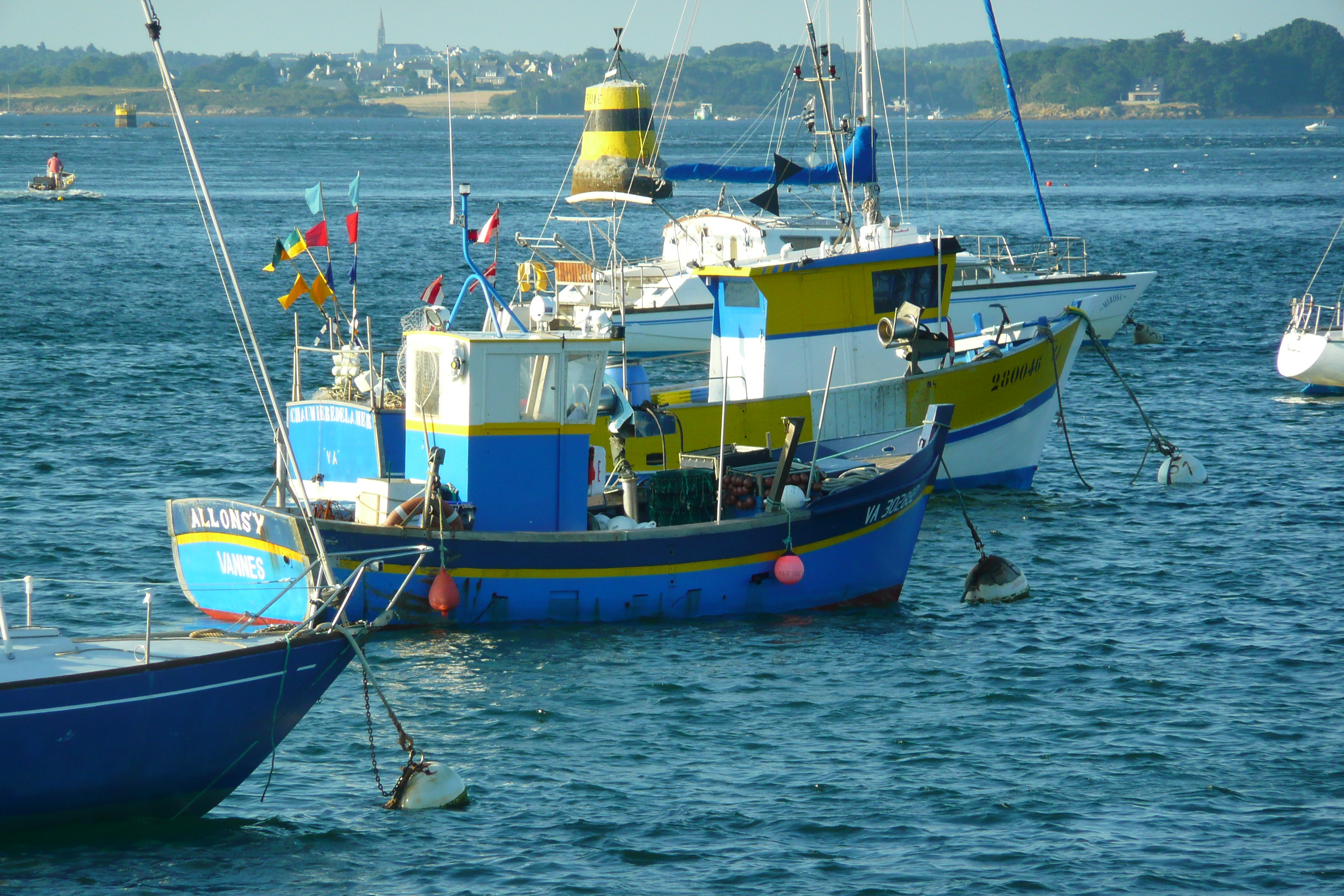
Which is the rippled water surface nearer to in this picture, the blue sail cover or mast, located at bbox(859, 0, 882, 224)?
the blue sail cover

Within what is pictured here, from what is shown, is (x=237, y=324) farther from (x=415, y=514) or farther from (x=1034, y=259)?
(x=1034, y=259)

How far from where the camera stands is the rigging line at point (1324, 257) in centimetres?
4837

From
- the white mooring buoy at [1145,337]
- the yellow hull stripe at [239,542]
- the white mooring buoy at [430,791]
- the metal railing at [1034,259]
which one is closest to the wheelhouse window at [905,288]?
the metal railing at [1034,259]

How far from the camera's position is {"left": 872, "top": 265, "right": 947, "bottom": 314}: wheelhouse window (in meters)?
23.4

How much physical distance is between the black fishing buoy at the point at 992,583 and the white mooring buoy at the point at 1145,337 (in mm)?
25541

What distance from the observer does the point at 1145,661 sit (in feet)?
53.4

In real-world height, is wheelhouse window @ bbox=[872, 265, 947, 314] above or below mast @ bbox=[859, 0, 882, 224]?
below

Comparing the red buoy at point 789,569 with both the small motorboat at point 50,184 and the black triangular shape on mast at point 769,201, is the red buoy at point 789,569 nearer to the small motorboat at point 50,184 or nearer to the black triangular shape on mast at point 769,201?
the black triangular shape on mast at point 769,201

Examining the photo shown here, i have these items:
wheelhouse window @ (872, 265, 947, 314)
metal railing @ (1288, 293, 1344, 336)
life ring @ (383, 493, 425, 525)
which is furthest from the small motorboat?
life ring @ (383, 493, 425, 525)

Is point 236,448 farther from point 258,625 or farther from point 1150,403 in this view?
point 1150,403

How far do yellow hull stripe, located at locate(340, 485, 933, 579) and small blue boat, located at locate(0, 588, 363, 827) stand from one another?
3554mm

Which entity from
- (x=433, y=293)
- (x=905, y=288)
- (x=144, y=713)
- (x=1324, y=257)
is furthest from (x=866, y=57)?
(x=1324, y=257)

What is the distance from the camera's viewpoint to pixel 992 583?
725 inches

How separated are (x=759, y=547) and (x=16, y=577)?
31.0 feet
